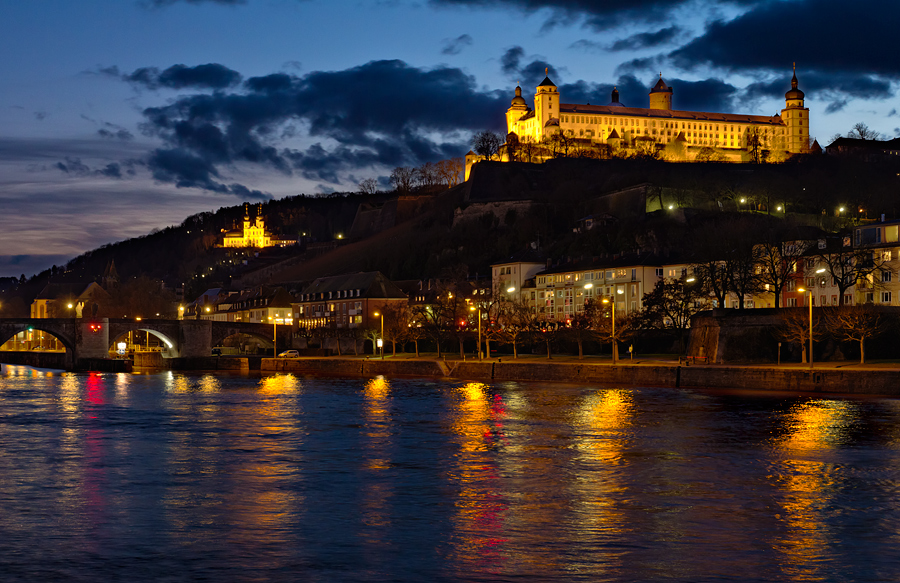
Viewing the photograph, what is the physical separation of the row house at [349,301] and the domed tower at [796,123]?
7608 centimetres

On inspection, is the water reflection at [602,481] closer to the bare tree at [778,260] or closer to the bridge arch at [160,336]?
the bare tree at [778,260]

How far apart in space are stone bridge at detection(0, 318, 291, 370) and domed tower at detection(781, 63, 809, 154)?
9236 cm

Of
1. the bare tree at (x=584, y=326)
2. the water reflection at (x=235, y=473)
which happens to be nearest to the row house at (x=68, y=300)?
the bare tree at (x=584, y=326)

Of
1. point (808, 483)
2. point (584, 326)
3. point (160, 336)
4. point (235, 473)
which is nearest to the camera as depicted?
point (808, 483)

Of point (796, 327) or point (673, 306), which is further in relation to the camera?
point (673, 306)

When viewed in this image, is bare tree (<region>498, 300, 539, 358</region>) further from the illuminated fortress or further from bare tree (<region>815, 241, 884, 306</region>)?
the illuminated fortress

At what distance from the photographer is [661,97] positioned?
502 ft

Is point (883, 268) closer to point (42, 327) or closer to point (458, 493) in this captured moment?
point (458, 493)

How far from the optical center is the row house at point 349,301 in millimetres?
85562

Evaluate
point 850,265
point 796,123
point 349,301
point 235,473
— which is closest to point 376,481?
point 235,473

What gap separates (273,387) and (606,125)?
3852 inches

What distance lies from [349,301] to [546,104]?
58616 mm

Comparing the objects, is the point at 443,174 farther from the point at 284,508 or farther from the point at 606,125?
the point at 284,508

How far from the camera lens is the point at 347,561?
14.5 metres
